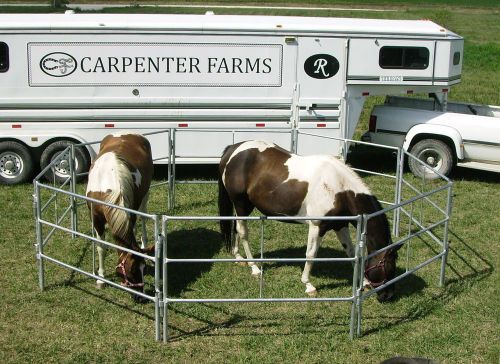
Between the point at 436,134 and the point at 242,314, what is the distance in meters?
6.69

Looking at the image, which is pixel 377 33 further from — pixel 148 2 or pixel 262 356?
pixel 148 2

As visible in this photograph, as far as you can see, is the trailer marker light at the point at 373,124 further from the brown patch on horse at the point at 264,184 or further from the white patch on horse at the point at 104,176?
the white patch on horse at the point at 104,176

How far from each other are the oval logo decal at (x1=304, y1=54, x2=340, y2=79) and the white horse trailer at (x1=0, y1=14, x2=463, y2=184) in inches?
0.7

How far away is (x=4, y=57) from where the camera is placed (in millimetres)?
12367

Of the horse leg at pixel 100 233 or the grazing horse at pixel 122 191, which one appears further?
the horse leg at pixel 100 233

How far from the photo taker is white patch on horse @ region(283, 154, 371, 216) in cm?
830

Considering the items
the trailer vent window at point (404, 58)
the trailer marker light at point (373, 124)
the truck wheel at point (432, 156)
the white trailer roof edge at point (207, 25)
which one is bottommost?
the truck wheel at point (432, 156)

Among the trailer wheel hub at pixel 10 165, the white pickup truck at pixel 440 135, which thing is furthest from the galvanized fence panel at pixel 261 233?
the trailer wheel hub at pixel 10 165

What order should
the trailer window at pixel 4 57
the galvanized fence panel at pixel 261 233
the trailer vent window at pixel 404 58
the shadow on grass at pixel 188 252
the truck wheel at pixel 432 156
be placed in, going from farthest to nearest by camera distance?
1. the truck wheel at pixel 432 156
2. the trailer vent window at pixel 404 58
3. the trailer window at pixel 4 57
4. the shadow on grass at pixel 188 252
5. the galvanized fence panel at pixel 261 233

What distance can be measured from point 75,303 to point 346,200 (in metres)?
3.13

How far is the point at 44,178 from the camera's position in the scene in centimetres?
1303

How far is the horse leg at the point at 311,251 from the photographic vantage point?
839 centimetres

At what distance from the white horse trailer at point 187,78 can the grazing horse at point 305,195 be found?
326 centimetres

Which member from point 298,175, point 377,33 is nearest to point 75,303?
point 298,175
